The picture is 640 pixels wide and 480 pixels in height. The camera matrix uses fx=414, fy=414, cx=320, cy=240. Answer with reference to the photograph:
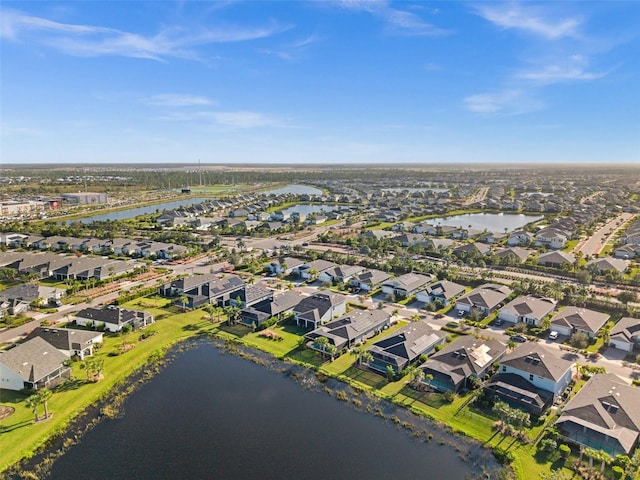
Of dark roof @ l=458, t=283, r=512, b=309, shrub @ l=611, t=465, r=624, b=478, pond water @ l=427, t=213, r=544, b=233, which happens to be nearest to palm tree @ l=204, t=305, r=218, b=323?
dark roof @ l=458, t=283, r=512, b=309

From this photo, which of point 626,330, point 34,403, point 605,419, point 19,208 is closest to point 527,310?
point 626,330

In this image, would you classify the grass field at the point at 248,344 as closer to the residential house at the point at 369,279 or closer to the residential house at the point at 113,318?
the residential house at the point at 113,318

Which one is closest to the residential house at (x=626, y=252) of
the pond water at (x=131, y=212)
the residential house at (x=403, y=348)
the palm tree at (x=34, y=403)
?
the residential house at (x=403, y=348)

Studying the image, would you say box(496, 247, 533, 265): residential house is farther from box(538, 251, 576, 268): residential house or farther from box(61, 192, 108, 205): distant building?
box(61, 192, 108, 205): distant building

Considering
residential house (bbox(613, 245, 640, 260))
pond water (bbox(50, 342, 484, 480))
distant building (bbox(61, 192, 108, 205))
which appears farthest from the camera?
distant building (bbox(61, 192, 108, 205))

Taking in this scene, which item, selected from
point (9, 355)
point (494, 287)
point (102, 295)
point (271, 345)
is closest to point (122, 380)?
point (9, 355)

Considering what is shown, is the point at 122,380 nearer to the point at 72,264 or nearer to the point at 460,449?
the point at 460,449

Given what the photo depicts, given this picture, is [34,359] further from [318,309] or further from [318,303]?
[318,303]
